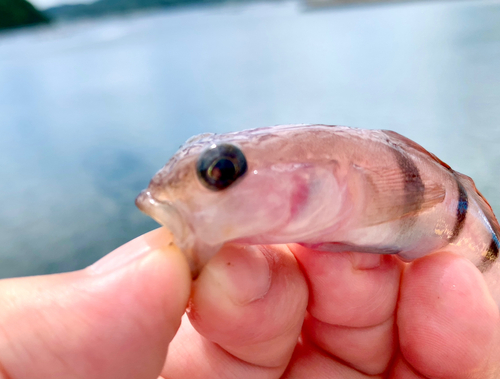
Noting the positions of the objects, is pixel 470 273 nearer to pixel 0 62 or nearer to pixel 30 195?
pixel 30 195

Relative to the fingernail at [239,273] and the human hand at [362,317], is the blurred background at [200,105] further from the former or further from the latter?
the fingernail at [239,273]

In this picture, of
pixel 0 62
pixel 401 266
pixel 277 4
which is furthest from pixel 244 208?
pixel 277 4

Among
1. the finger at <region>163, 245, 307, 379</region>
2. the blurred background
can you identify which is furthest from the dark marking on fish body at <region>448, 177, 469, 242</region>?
the blurred background

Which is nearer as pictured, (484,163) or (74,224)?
(484,163)

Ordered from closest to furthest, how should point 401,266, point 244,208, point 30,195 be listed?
point 244,208
point 401,266
point 30,195

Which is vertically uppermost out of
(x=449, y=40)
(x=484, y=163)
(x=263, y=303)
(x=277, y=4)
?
(x=277, y=4)

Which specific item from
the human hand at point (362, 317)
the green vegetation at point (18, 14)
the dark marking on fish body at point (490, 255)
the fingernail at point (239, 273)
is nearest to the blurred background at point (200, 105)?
the dark marking on fish body at point (490, 255)
